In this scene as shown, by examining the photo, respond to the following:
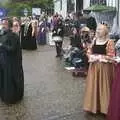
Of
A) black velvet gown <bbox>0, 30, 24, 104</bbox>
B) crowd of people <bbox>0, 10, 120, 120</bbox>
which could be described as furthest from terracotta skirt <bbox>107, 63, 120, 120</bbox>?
black velvet gown <bbox>0, 30, 24, 104</bbox>

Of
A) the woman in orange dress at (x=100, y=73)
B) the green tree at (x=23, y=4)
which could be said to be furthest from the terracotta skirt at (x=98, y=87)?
the green tree at (x=23, y=4)

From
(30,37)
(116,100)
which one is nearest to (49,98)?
(116,100)

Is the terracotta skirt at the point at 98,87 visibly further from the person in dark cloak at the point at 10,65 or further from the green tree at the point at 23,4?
the green tree at the point at 23,4

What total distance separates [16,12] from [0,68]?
40838mm

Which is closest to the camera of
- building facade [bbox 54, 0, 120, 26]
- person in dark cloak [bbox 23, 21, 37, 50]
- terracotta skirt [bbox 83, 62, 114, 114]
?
terracotta skirt [bbox 83, 62, 114, 114]

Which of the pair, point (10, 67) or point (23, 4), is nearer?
point (10, 67)

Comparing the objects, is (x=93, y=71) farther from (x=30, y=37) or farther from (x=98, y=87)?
(x=30, y=37)

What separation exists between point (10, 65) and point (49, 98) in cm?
126

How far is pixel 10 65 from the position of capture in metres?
A: 9.41

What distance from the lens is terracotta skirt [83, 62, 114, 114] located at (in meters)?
8.26

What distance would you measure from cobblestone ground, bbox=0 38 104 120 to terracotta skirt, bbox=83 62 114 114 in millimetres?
194

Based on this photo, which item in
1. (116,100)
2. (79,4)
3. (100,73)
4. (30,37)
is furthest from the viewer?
(79,4)

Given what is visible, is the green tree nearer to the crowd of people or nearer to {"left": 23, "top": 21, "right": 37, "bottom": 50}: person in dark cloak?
{"left": 23, "top": 21, "right": 37, "bottom": 50}: person in dark cloak

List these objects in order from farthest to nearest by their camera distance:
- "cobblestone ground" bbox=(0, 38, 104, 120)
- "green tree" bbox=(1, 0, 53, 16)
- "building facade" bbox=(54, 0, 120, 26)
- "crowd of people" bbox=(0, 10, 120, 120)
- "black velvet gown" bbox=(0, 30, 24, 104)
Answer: "green tree" bbox=(1, 0, 53, 16) → "building facade" bbox=(54, 0, 120, 26) → "black velvet gown" bbox=(0, 30, 24, 104) → "cobblestone ground" bbox=(0, 38, 104, 120) → "crowd of people" bbox=(0, 10, 120, 120)
